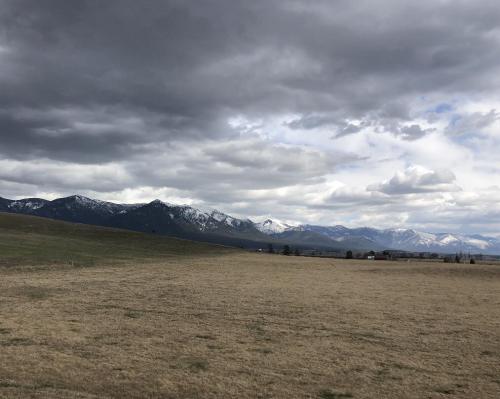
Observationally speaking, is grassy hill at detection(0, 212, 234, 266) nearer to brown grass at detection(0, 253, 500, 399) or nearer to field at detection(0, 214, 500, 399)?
field at detection(0, 214, 500, 399)

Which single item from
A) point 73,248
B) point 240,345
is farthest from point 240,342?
point 73,248

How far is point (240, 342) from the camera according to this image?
20625 millimetres

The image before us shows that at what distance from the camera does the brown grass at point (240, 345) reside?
14.4m

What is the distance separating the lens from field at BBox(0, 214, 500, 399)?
1445cm

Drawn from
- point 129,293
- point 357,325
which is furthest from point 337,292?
point 129,293

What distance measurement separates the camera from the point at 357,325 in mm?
25281

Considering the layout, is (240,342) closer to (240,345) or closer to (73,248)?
(240,345)

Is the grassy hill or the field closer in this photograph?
the field

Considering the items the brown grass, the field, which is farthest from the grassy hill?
the brown grass

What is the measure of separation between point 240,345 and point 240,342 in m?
0.61

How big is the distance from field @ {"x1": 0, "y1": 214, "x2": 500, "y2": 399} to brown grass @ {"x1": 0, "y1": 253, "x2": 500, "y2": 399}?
0.21 feet

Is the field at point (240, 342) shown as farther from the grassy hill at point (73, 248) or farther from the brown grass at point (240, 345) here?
the grassy hill at point (73, 248)

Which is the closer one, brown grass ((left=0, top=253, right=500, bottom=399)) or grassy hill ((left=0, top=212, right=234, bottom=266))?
brown grass ((left=0, top=253, right=500, bottom=399))

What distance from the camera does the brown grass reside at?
567 inches
